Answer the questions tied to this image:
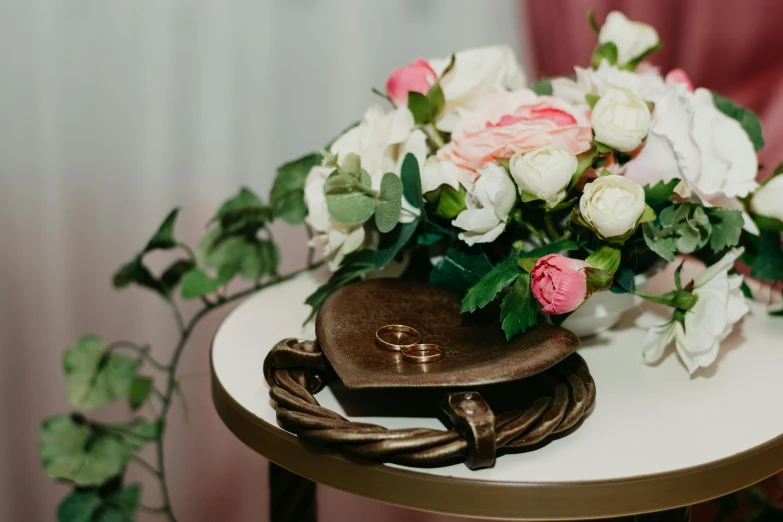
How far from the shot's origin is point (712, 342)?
65 centimetres

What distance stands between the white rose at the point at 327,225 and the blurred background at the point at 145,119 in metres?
0.55

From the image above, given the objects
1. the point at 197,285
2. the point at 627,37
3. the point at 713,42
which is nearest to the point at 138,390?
the point at 197,285

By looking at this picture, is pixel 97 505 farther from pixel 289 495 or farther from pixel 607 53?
pixel 607 53

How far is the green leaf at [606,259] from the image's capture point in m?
0.63

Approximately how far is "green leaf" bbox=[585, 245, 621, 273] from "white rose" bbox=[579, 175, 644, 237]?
0.02 metres

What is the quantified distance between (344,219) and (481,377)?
24 cm

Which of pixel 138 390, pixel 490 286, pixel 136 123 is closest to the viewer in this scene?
pixel 490 286

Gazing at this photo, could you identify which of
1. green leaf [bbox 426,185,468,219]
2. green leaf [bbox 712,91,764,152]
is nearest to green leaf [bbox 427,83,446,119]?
green leaf [bbox 426,185,468,219]

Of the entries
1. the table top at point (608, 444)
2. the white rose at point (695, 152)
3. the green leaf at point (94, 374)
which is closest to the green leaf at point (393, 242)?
the table top at point (608, 444)

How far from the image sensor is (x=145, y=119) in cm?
126

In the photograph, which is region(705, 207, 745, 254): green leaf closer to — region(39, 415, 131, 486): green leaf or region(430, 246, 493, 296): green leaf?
region(430, 246, 493, 296): green leaf

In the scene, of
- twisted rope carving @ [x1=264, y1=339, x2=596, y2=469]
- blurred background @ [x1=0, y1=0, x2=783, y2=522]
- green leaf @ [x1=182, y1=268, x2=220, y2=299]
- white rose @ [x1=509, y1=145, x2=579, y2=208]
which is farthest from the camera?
blurred background @ [x1=0, y1=0, x2=783, y2=522]

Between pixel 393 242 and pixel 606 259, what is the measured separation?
214mm

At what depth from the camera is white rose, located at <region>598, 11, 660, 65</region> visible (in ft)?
2.73
